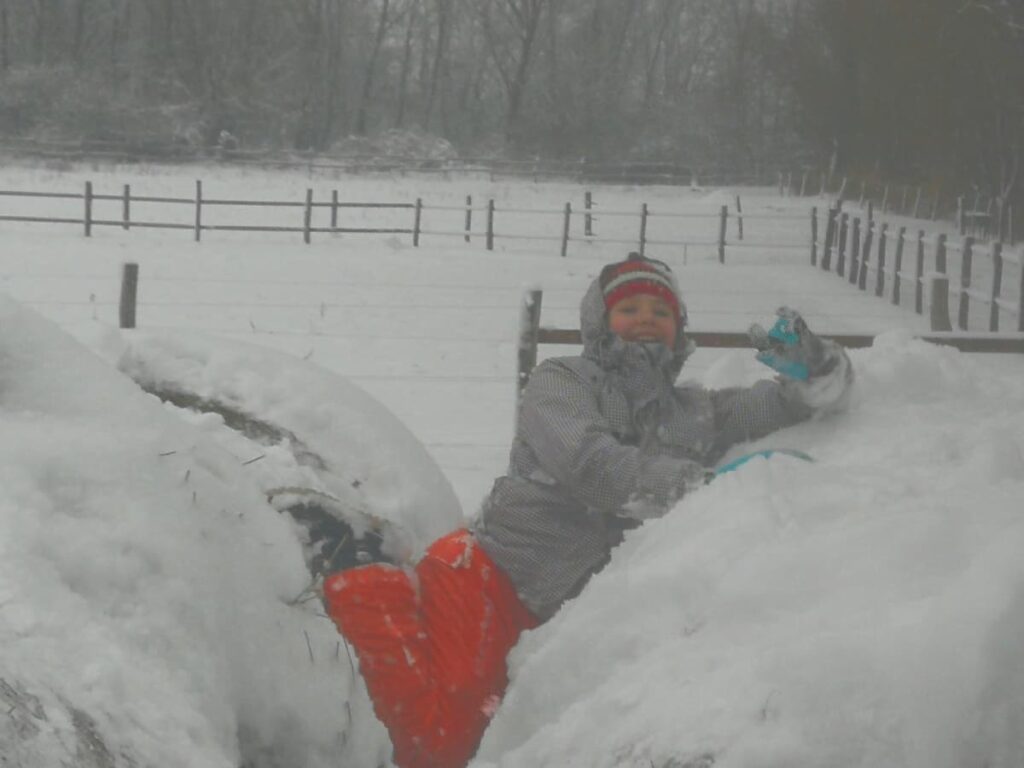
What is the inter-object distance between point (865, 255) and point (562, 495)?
17.2 m

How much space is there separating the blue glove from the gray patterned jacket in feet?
0.07

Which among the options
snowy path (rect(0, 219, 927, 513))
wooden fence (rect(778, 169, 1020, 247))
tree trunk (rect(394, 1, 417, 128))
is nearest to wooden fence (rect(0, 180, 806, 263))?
snowy path (rect(0, 219, 927, 513))

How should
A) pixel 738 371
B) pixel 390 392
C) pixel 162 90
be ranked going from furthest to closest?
pixel 162 90
pixel 390 392
pixel 738 371

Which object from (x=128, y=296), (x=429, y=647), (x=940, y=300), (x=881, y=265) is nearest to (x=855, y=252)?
(x=881, y=265)

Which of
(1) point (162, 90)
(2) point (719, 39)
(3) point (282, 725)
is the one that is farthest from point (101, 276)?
(2) point (719, 39)

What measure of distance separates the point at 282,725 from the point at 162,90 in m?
43.6

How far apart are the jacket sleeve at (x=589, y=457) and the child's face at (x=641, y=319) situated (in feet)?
0.59

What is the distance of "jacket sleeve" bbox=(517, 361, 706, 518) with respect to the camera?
9.24 feet

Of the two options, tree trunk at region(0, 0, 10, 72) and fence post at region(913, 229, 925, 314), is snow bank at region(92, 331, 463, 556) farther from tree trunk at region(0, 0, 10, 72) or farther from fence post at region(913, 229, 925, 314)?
tree trunk at region(0, 0, 10, 72)

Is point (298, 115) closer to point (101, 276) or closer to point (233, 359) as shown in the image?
point (101, 276)

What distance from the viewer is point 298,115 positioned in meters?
45.6

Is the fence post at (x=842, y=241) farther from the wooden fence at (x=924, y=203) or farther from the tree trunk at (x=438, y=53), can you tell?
the tree trunk at (x=438, y=53)

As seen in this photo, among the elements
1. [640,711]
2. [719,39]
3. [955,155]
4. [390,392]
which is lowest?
[390,392]

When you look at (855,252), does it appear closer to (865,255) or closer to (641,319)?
(865,255)
